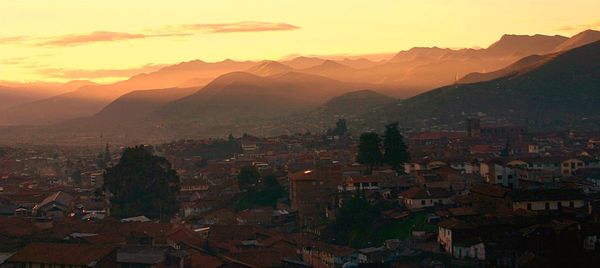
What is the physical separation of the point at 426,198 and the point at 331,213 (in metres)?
5.06

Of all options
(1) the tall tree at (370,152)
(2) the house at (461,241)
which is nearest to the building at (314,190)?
(1) the tall tree at (370,152)

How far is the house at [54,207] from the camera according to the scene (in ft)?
176

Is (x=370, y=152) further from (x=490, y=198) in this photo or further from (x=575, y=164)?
(x=490, y=198)

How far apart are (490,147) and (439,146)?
4213mm

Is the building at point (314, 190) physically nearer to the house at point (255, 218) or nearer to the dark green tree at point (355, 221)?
the house at point (255, 218)

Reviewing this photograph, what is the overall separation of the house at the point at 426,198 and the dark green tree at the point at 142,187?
589 inches

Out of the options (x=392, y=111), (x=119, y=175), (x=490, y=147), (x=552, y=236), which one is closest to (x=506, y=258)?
(x=552, y=236)

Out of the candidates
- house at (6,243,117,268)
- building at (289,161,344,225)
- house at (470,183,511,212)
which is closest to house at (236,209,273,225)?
building at (289,161,344,225)

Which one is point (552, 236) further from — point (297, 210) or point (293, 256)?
point (297, 210)

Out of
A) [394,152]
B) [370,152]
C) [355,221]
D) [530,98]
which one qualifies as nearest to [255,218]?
[355,221]

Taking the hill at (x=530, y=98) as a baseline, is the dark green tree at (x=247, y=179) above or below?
below

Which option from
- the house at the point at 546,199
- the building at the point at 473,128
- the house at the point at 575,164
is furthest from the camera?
the building at the point at 473,128

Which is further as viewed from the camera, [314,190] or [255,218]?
[314,190]

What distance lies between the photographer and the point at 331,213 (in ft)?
166
